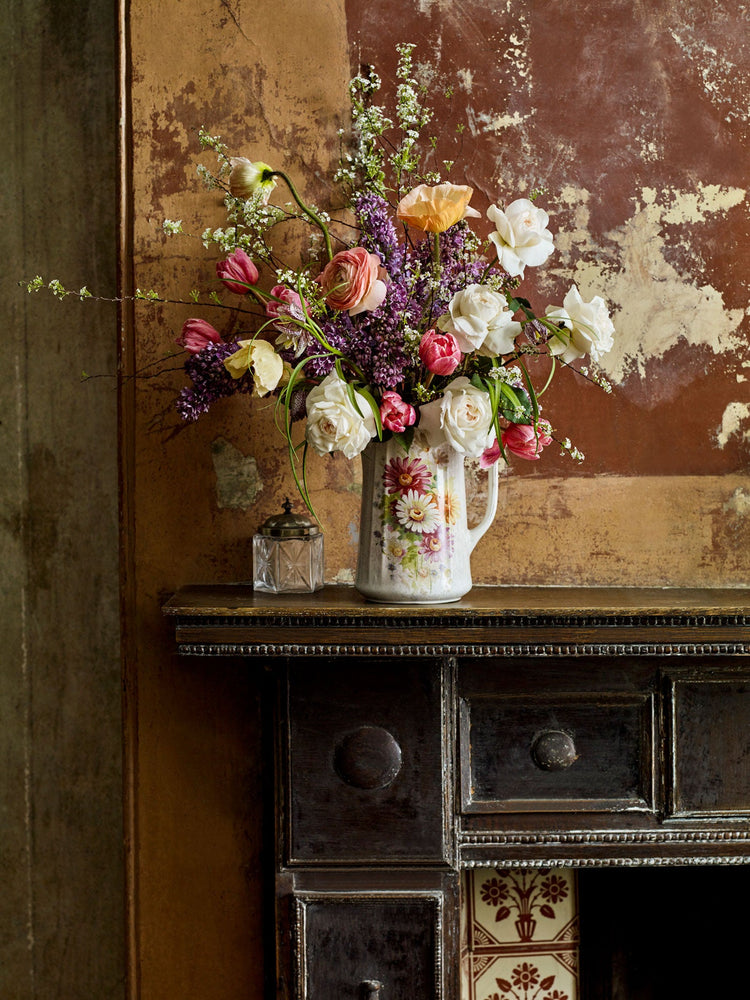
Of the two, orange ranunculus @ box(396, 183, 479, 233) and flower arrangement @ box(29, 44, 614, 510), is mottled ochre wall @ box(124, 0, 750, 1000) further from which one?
orange ranunculus @ box(396, 183, 479, 233)

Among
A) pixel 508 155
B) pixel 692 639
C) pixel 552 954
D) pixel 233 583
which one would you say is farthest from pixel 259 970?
pixel 508 155

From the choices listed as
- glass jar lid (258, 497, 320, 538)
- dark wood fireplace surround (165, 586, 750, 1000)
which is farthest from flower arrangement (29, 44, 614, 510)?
dark wood fireplace surround (165, 586, 750, 1000)

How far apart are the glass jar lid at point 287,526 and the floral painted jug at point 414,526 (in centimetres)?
13

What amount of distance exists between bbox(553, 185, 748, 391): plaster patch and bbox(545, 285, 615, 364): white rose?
341mm

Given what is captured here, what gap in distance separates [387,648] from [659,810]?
51 centimetres

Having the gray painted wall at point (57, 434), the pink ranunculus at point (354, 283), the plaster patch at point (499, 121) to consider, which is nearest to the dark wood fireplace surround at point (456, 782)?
the pink ranunculus at point (354, 283)

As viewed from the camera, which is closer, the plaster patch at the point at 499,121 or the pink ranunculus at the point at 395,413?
the pink ranunculus at the point at 395,413

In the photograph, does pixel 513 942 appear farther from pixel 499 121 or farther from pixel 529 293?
pixel 499 121

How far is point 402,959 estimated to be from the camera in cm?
126

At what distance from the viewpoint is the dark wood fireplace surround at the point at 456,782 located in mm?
1265

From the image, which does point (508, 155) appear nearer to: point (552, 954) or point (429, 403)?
point (429, 403)

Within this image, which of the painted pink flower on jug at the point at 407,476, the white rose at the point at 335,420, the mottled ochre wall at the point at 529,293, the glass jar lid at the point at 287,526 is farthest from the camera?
the mottled ochre wall at the point at 529,293

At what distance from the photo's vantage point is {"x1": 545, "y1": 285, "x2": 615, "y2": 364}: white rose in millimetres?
1202

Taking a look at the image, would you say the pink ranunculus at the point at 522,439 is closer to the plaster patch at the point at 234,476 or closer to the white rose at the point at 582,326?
the white rose at the point at 582,326
